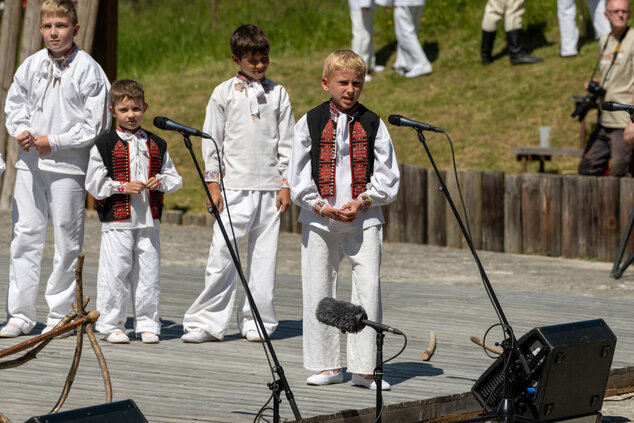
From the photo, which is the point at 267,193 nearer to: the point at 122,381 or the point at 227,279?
the point at 227,279

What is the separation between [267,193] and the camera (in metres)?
7.20

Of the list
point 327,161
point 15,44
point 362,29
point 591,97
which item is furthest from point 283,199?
point 362,29

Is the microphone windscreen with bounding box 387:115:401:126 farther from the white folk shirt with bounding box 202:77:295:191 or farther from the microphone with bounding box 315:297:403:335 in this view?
the white folk shirt with bounding box 202:77:295:191

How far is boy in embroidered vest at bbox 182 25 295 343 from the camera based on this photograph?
7.14 m

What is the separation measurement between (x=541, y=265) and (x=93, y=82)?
19.7 feet

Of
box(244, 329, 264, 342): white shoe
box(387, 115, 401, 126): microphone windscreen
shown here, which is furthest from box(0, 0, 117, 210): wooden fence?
box(387, 115, 401, 126): microphone windscreen

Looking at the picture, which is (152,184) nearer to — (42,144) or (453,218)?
(42,144)

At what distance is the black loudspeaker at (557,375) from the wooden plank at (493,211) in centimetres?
725

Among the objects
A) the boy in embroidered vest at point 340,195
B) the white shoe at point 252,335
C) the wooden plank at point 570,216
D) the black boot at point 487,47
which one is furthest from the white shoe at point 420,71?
the boy in embroidered vest at point 340,195

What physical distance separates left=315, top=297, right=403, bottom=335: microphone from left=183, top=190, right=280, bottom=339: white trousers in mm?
1876

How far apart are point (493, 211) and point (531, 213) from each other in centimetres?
43

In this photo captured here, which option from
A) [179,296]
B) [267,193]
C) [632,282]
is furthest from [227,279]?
[632,282]

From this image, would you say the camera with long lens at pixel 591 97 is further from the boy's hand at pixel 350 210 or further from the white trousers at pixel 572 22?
the boy's hand at pixel 350 210

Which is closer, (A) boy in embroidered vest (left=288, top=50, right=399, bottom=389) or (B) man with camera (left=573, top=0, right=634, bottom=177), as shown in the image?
Answer: (A) boy in embroidered vest (left=288, top=50, right=399, bottom=389)
